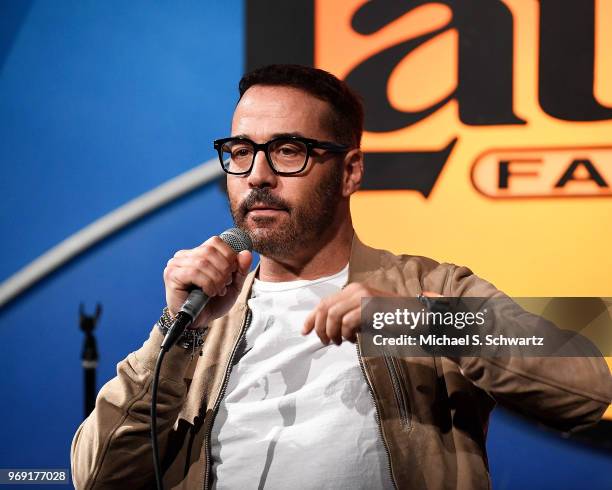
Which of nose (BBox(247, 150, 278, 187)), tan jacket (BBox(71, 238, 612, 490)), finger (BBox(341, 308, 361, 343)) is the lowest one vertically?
tan jacket (BBox(71, 238, 612, 490))

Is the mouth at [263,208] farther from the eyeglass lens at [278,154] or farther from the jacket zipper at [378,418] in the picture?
the jacket zipper at [378,418]

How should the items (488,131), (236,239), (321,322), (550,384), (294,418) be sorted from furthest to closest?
(488,131), (294,418), (236,239), (550,384), (321,322)

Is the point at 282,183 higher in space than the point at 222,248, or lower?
higher

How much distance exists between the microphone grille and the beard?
7.5 inches

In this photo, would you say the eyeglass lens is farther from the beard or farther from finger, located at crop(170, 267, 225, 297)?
finger, located at crop(170, 267, 225, 297)

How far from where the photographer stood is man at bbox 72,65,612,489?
136 cm

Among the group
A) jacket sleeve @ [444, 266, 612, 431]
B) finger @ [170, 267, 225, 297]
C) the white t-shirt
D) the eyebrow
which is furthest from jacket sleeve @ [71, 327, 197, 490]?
jacket sleeve @ [444, 266, 612, 431]

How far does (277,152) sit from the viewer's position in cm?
164

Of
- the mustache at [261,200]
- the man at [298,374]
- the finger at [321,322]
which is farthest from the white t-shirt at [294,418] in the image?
the finger at [321,322]

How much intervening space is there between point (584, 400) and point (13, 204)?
1.66m

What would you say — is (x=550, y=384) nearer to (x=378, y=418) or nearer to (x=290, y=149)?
(x=378, y=418)

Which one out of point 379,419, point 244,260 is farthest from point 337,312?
point 379,419

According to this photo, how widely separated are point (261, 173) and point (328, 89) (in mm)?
288

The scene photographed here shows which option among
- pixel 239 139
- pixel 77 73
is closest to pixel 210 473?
pixel 239 139
